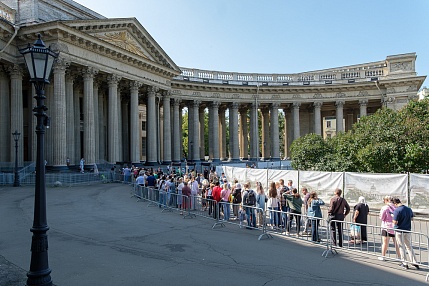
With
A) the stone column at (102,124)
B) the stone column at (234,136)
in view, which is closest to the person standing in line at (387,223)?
the stone column at (102,124)

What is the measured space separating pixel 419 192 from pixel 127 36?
29.9 metres

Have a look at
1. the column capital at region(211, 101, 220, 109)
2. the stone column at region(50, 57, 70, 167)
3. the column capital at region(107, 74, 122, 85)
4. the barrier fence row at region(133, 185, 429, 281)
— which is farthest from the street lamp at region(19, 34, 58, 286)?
the column capital at region(211, 101, 220, 109)

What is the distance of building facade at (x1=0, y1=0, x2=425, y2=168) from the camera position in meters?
27.6

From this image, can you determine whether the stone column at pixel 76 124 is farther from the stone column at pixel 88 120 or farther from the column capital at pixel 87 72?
the column capital at pixel 87 72

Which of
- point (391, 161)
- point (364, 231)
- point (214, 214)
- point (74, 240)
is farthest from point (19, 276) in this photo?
point (391, 161)

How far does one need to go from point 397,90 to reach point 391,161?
3326 centimetres

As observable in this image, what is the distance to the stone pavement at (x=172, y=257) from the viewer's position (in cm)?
758

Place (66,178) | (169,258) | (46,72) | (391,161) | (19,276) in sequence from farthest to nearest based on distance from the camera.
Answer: (66,178)
(391,161)
(169,258)
(19,276)
(46,72)

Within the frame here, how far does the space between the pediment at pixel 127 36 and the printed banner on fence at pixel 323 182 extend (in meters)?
21.3

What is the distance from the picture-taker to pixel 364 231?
10766mm

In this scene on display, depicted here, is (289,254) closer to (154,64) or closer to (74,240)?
(74,240)

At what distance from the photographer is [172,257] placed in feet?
30.2

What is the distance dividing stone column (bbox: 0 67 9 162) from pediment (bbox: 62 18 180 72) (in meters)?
7.55

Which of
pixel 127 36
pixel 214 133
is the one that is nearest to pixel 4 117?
pixel 127 36
